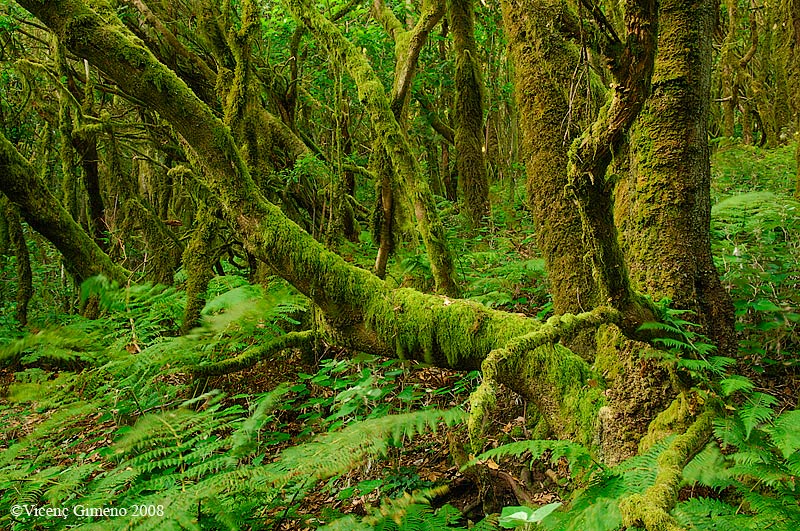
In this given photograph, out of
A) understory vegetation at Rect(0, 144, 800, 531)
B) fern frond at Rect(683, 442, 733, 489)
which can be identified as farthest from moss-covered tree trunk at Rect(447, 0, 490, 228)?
fern frond at Rect(683, 442, 733, 489)

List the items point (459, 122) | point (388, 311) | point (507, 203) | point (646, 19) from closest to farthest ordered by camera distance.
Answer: point (646, 19), point (388, 311), point (459, 122), point (507, 203)

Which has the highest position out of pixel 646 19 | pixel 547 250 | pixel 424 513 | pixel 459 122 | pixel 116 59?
pixel 459 122

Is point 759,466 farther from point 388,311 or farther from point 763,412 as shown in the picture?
point 388,311

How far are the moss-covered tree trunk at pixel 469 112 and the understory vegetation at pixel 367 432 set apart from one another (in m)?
1.40

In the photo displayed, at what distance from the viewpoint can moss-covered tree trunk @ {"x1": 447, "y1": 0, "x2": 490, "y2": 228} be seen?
6.84m

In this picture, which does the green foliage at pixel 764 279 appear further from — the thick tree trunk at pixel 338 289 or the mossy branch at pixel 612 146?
the mossy branch at pixel 612 146

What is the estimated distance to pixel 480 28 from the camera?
1085 centimetres

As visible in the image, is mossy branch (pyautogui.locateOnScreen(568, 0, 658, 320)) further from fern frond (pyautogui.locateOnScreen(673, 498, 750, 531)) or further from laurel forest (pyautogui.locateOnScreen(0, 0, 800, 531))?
fern frond (pyautogui.locateOnScreen(673, 498, 750, 531))

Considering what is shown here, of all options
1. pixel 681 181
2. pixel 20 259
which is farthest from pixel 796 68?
pixel 20 259

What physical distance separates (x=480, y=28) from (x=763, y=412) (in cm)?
1062

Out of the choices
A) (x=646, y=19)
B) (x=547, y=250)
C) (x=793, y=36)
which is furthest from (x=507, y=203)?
(x=646, y=19)

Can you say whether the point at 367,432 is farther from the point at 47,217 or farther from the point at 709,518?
the point at 47,217

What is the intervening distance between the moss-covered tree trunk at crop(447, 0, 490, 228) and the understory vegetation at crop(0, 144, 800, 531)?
4.60ft

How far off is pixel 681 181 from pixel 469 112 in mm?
4732
